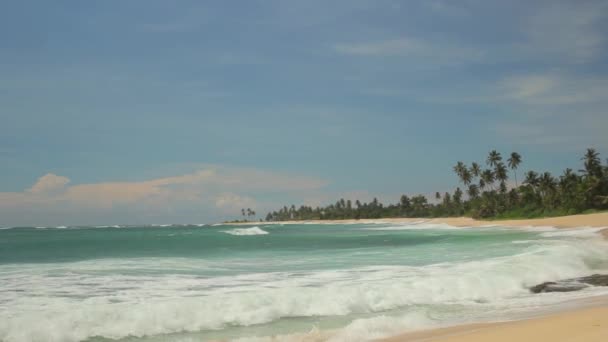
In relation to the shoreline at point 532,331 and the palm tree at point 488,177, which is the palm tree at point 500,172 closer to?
the palm tree at point 488,177

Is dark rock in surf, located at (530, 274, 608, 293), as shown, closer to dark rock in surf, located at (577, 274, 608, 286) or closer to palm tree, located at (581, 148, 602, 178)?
dark rock in surf, located at (577, 274, 608, 286)

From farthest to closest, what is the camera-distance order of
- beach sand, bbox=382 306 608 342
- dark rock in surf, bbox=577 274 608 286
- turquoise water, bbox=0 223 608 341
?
dark rock in surf, bbox=577 274 608 286
turquoise water, bbox=0 223 608 341
beach sand, bbox=382 306 608 342

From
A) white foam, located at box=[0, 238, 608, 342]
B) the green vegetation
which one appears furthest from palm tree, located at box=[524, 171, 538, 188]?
white foam, located at box=[0, 238, 608, 342]

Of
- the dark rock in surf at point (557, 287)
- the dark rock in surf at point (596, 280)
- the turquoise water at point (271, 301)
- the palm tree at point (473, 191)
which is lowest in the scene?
the dark rock in surf at point (557, 287)

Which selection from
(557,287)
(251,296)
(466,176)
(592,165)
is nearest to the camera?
(251,296)

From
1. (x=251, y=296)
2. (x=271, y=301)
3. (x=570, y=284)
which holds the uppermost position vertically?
(x=251, y=296)

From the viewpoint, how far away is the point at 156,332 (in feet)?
35.8

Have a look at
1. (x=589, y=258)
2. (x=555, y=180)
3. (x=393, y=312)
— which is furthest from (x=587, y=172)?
(x=393, y=312)

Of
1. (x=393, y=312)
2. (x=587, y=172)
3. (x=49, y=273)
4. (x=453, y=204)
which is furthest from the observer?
(x=453, y=204)

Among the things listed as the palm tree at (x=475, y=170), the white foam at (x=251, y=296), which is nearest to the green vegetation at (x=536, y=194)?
the palm tree at (x=475, y=170)

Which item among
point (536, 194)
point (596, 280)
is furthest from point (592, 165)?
point (596, 280)

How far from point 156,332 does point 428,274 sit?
10.4m

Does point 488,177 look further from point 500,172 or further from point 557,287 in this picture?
point 557,287

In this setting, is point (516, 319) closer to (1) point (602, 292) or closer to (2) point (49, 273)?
(1) point (602, 292)
